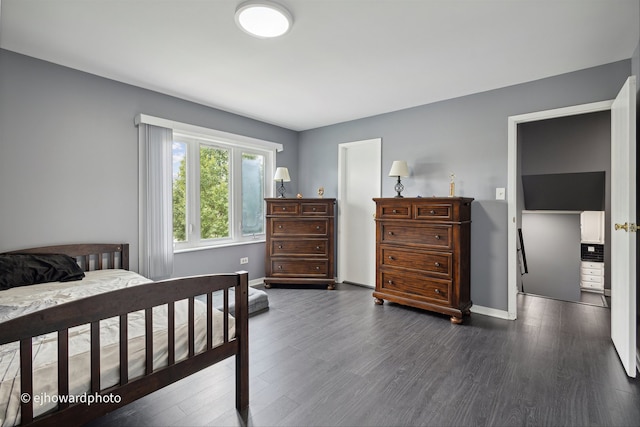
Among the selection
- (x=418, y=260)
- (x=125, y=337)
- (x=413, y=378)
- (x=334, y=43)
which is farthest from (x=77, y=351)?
(x=418, y=260)

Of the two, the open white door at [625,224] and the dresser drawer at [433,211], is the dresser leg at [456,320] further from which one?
the open white door at [625,224]

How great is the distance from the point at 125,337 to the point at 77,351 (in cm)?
21

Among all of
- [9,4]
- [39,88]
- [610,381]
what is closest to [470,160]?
[610,381]

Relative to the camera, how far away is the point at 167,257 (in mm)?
3449

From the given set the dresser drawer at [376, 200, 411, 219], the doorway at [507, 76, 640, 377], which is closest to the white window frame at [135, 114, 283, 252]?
the dresser drawer at [376, 200, 411, 219]

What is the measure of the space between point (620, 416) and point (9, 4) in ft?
14.6

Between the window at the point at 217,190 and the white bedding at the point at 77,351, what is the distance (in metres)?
1.80

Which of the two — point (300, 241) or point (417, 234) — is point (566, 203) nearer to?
point (417, 234)

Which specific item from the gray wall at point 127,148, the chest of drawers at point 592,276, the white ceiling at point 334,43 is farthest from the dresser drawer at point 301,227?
the chest of drawers at point 592,276

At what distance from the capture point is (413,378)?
209 centimetres

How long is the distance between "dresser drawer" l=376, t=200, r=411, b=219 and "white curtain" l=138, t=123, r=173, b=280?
2.49 meters

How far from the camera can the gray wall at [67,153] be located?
2516 mm

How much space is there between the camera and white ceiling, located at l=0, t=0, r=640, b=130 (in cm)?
193

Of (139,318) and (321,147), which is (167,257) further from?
(321,147)
